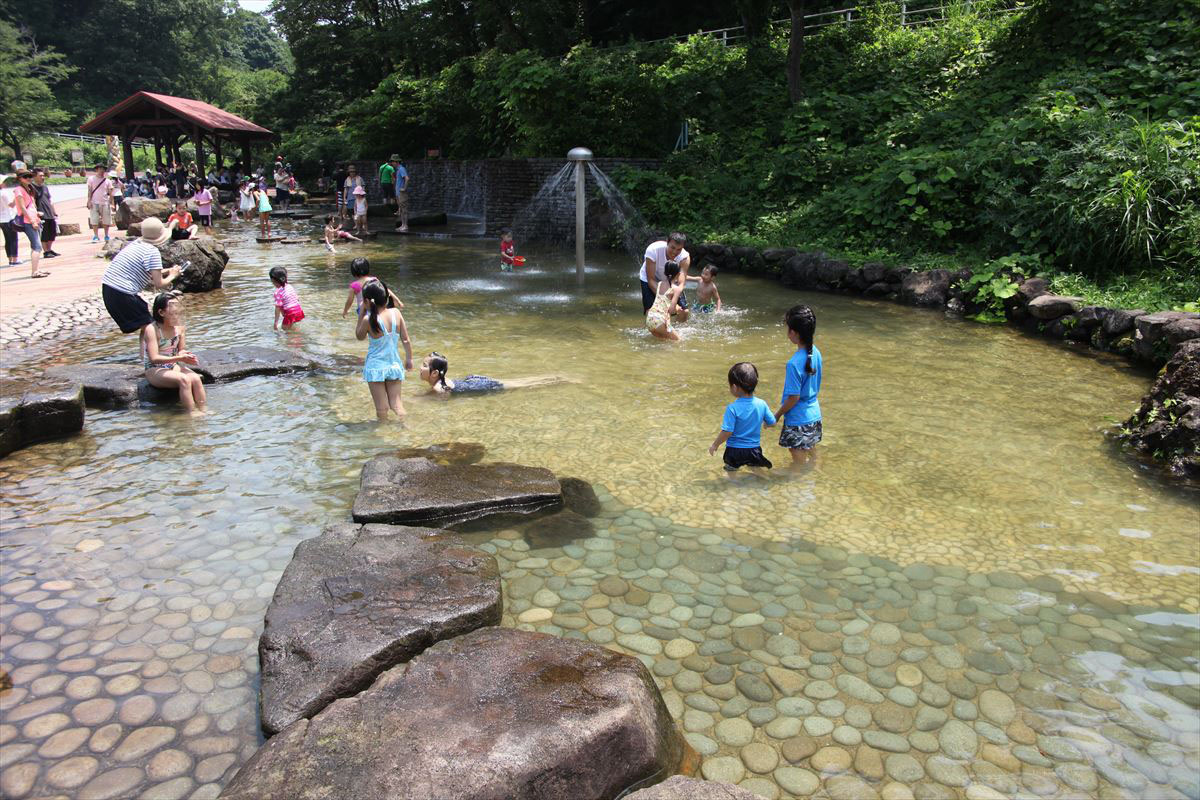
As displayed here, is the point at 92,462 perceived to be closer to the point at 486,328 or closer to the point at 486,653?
the point at 486,653

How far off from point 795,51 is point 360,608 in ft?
62.3

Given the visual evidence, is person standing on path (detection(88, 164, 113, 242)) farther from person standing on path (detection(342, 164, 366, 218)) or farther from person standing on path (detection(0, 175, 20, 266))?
person standing on path (detection(342, 164, 366, 218))

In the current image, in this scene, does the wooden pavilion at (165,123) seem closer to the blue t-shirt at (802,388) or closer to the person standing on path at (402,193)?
the person standing on path at (402,193)

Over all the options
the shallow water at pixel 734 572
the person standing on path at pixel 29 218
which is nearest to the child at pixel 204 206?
the person standing on path at pixel 29 218

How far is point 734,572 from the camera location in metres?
4.77

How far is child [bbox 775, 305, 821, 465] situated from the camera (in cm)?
571

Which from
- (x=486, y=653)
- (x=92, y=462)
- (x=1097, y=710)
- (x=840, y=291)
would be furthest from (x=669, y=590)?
(x=840, y=291)

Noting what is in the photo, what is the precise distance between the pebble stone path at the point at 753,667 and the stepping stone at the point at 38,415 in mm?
2306

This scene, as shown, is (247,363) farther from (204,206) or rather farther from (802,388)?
(204,206)

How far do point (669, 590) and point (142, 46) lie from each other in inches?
2885

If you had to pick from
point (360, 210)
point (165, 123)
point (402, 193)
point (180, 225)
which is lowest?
point (180, 225)

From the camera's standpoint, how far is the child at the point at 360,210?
22219 mm

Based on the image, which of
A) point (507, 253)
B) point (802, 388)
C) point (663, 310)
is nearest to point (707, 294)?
point (663, 310)

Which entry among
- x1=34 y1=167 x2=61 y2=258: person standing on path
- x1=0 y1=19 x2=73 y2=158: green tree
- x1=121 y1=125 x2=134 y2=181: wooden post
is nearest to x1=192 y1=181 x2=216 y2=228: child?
x1=34 y1=167 x2=61 y2=258: person standing on path
